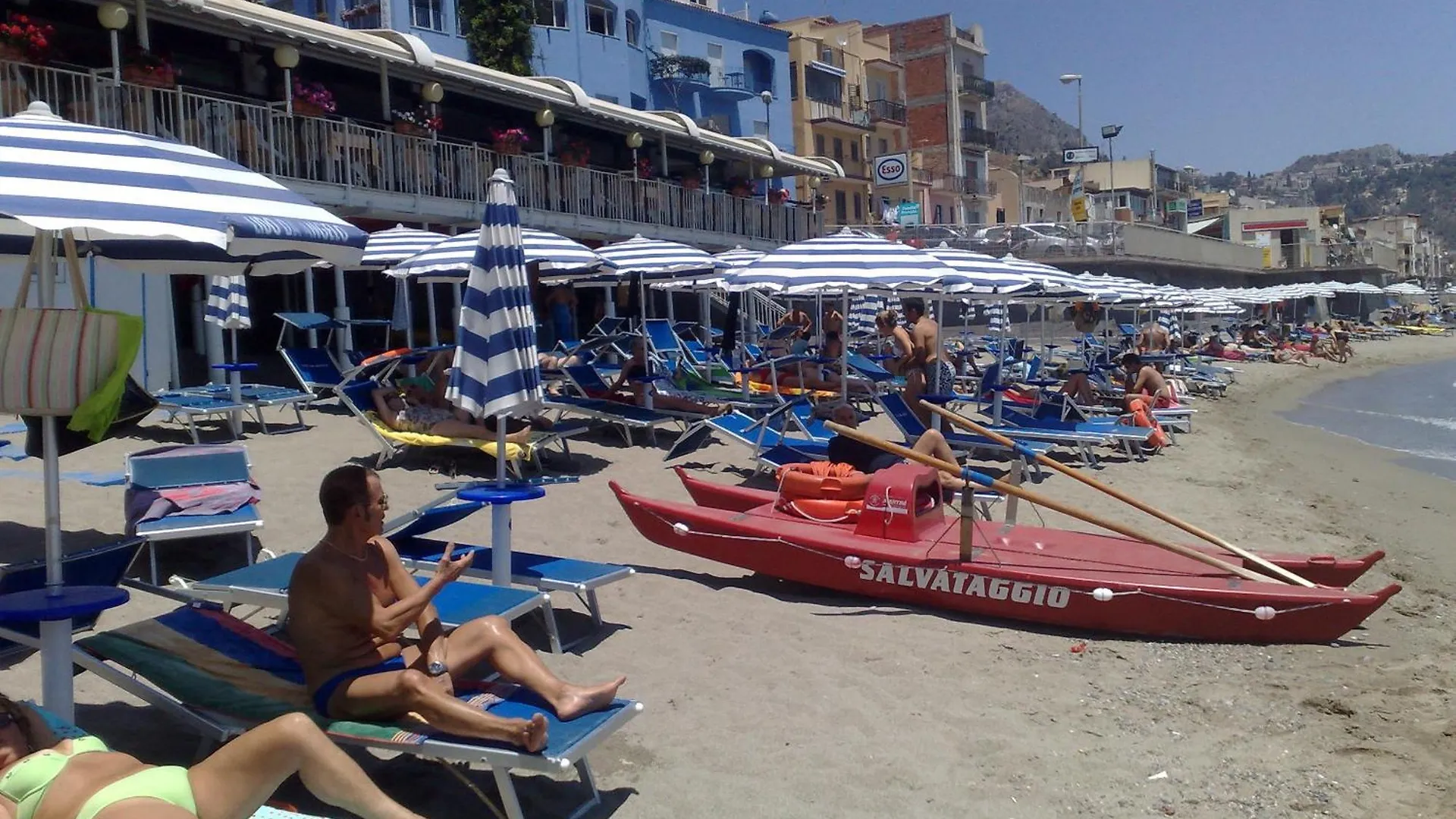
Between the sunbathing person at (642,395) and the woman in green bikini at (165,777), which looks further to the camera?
the sunbathing person at (642,395)

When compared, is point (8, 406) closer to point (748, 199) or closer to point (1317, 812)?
point (1317, 812)

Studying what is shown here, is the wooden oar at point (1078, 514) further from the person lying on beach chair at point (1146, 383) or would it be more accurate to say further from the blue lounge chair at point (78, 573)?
the person lying on beach chair at point (1146, 383)

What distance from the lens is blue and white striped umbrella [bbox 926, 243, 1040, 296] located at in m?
11.4

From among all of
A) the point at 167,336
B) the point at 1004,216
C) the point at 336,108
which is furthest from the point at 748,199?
the point at 1004,216

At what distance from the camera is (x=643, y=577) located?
704 cm

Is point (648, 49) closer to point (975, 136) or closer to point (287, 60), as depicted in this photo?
point (287, 60)

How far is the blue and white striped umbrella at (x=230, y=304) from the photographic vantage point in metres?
11.4

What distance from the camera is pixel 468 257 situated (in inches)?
375

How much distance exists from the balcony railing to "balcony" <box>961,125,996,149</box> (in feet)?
124

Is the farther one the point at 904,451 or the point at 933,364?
the point at 933,364

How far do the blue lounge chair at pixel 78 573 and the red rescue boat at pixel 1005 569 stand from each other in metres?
3.29

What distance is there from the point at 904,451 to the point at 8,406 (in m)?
4.42

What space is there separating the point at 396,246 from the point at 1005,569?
26.5 ft

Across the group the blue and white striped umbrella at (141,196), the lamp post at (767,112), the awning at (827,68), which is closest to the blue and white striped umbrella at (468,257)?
the blue and white striped umbrella at (141,196)
